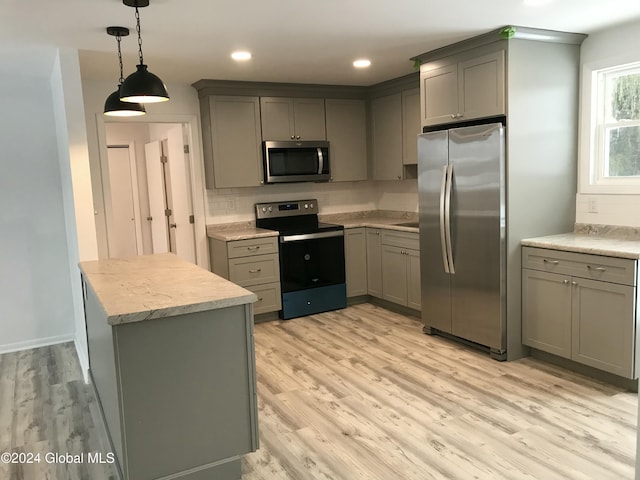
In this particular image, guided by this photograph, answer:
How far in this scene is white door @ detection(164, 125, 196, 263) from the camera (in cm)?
530

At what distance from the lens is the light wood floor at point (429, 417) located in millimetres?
2510

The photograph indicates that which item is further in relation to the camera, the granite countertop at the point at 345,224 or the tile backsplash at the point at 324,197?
the tile backsplash at the point at 324,197

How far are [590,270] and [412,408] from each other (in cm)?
143

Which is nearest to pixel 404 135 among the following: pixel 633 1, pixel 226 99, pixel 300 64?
pixel 300 64

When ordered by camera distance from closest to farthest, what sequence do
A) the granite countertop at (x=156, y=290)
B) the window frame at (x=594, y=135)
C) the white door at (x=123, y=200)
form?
the granite countertop at (x=156, y=290) → the window frame at (x=594, y=135) → the white door at (x=123, y=200)

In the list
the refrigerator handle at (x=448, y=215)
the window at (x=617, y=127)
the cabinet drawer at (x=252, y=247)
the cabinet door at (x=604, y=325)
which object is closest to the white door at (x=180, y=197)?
the cabinet drawer at (x=252, y=247)

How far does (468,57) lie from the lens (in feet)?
12.5

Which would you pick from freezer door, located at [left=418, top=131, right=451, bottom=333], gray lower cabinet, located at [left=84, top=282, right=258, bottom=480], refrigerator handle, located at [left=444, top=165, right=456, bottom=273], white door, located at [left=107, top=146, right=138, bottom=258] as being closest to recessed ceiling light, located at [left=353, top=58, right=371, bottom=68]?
freezer door, located at [left=418, top=131, right=451, bottom=333]

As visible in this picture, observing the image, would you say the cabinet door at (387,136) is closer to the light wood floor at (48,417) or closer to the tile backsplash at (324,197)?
the tile backsplash at (324,197)

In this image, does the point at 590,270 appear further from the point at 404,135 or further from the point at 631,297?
the point at 404,135

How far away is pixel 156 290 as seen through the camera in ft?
8.27

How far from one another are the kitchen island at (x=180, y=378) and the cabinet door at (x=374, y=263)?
9.81 feet

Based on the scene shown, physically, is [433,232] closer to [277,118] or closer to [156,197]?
[277,118]

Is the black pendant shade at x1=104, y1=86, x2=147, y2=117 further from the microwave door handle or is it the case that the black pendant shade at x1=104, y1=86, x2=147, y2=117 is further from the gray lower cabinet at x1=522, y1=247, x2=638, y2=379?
the gray lower cabinet at x1=522, y1=247, x2=638, y2=379
